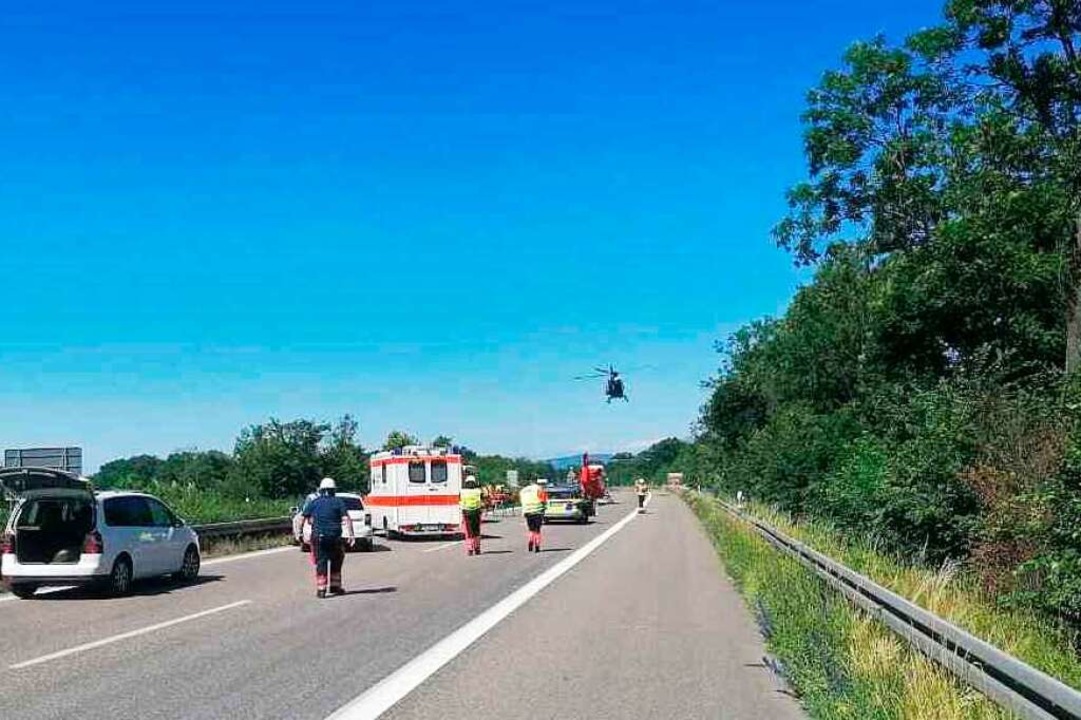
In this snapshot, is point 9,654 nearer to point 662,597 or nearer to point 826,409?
point 662,597

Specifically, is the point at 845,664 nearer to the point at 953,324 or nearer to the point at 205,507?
the point at 953,324

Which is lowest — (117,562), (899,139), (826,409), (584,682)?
(584,682)

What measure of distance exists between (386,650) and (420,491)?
22134 mm

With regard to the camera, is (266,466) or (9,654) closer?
(9,654)

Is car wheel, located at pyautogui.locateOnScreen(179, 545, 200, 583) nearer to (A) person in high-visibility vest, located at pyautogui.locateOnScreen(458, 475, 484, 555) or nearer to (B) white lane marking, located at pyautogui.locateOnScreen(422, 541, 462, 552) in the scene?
(A) person in high-visibility vest, located at pyautogui.locateOnScreen(458, 475, 484, 555)

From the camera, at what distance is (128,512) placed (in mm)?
16953

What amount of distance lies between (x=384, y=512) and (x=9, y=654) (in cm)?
2277

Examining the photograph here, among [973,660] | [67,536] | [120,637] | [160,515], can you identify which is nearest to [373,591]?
[160,515]

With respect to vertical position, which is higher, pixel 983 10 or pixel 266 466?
pixel 983 10

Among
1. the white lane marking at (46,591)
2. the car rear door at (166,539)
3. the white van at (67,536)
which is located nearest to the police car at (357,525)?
the car rear door at (166,539)

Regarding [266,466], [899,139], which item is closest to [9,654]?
[899,139]

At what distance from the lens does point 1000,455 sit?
14094 mm

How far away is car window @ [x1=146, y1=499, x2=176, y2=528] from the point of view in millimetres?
17766

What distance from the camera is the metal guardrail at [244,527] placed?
26125mm
